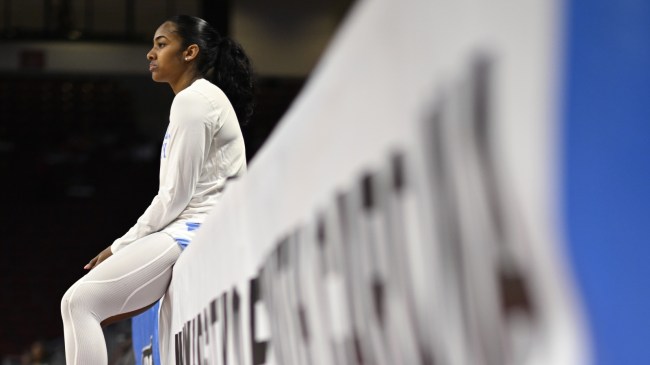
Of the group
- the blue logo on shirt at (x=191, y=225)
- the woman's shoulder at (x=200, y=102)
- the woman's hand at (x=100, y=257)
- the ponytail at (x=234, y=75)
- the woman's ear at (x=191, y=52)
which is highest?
the woman's ear at (x=191, y=52)

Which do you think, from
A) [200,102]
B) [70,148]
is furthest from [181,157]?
[70,148]

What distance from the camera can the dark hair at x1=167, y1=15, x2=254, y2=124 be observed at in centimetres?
249

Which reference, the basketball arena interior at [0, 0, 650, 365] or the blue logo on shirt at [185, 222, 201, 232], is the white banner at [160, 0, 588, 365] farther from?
the blue logo on shirt at [185, 222, 201, 232]

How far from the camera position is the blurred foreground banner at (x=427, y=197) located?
514mm

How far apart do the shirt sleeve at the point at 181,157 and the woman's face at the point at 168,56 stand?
23 centimetres

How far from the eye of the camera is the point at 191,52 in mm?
2475

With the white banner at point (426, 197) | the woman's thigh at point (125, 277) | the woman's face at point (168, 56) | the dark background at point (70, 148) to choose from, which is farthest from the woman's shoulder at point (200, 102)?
the dark background at point (70, 148)

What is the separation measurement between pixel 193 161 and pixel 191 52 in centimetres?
38

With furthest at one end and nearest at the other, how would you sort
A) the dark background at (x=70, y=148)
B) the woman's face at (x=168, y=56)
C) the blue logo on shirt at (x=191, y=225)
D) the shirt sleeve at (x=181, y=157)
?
the dark background at (x=70, y=148) < the woman's face at (x=168, y=56) < the blue logo on shirt at (x=191, y=225) < the shirt sleeve at (x=181, y=157)

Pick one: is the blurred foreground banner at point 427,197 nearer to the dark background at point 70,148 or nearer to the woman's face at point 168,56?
the woman's face at point 168,56

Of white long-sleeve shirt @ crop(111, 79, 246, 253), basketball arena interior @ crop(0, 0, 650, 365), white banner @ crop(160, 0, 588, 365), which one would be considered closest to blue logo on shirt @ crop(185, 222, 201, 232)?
white long-sleeve shirt @ crop(111, 79, 246, 253)

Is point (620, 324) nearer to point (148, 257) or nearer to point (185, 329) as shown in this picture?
point (185, 329)

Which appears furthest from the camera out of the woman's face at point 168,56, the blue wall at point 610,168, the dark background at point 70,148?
the dark background at point 70,148

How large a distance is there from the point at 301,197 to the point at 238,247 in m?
0.40
